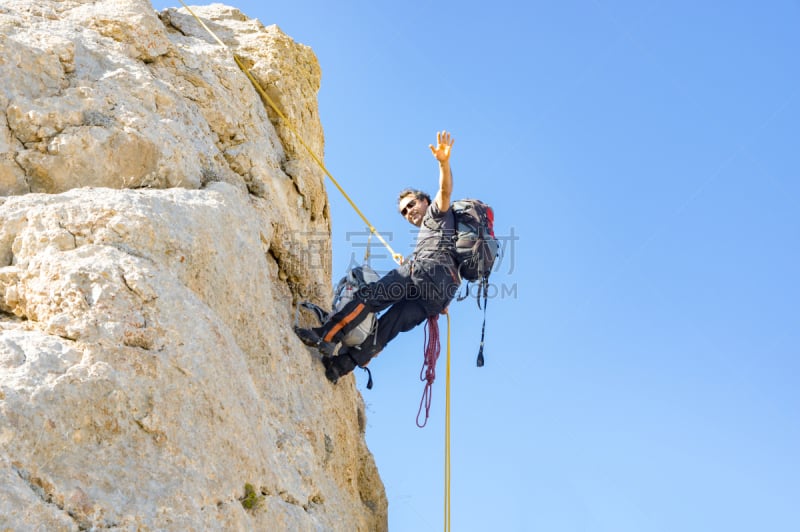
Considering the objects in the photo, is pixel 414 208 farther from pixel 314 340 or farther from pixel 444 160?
pixel 314 340

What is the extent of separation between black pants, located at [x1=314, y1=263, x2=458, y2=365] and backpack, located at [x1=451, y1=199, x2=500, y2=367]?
0.72 ft

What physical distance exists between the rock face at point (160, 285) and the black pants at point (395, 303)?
48cm

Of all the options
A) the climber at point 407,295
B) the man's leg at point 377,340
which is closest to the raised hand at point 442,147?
the climber at point 407,295

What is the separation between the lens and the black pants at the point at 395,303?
7500 mm

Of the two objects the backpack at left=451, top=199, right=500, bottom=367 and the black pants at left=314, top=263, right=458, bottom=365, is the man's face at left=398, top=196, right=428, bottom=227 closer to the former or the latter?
the backpack at left=451, top=199, right=500, bottom=367

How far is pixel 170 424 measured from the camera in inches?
177

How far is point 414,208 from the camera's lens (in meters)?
8.46

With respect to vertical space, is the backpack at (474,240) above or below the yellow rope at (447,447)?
above

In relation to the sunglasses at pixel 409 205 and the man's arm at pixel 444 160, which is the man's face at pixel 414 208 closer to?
the sunglasses at pixel 409 205

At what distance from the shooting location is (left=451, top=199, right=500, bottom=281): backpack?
7.79m

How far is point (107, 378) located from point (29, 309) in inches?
34.3

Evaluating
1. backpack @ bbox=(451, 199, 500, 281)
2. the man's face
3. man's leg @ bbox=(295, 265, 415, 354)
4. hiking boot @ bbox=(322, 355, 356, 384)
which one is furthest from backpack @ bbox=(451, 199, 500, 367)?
hiking boot @ bbox=(322, 355, 356, 384)

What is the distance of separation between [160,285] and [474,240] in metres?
3.65

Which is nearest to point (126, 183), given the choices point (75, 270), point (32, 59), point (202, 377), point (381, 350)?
point (32, 59)
